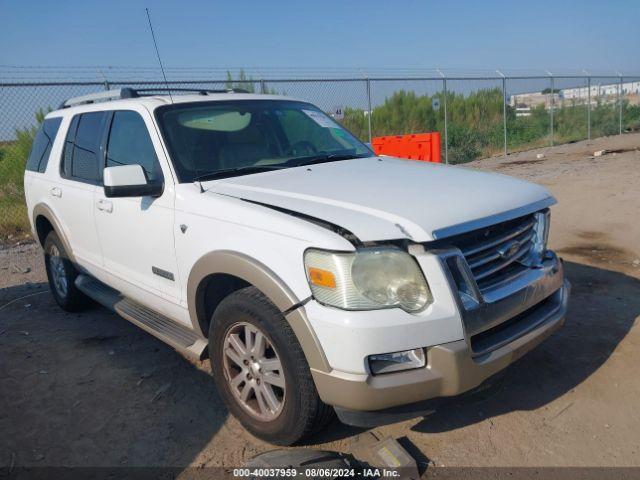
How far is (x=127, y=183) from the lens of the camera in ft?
10.7

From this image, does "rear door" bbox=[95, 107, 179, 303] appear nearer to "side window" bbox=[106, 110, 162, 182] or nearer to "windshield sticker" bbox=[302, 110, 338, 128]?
"side window" bbox=[106, 110, 162, 182]

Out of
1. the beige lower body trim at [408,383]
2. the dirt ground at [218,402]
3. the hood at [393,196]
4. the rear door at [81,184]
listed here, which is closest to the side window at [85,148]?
the rear door at [81,184]

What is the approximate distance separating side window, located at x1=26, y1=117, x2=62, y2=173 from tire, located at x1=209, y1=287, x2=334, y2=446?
304cm

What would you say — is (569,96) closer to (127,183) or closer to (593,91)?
(593,91)

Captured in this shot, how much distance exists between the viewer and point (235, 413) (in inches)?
123

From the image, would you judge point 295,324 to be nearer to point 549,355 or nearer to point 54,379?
point 549,355

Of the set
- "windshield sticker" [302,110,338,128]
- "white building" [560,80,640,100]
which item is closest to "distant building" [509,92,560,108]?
"white building" [560,80,640,100]

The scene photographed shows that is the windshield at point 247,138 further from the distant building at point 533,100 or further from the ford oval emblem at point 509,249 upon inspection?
the distant building at point 533,100

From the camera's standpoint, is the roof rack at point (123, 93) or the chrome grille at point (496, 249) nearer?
the chrome grille at point (496, 249)

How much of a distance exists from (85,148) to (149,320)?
5.28 feet

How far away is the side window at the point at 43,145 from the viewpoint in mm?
5086

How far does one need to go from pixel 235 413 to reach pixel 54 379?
168 centimetres

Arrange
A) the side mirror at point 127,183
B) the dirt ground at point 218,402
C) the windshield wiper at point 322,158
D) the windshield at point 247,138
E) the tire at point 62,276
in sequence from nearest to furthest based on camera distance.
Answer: the dirt ground at point 218,402, the side mirror at point 127,183, the windshield at point 247,138, the windshield wiper at point 322,158, the tire at point 62,276

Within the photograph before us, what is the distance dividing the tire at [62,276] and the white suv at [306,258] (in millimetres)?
872
